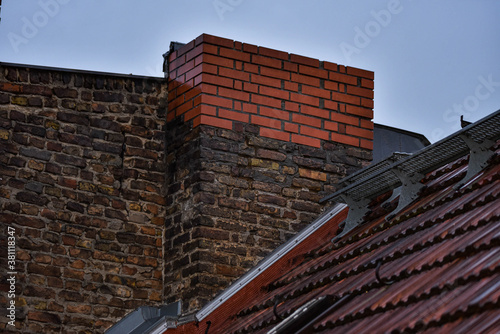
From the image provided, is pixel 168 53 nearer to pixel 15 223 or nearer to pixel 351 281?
pixel 15 223

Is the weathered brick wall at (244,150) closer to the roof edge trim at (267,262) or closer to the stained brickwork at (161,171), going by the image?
the stained brickwork at (161,171)

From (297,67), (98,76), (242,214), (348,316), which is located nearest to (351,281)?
(348,316)

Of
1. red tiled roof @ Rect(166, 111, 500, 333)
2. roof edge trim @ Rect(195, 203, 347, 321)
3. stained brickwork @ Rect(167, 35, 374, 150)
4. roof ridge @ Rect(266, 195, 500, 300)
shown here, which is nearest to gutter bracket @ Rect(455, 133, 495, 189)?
red tiled roof @ Rect(166, 111, 500, 333)

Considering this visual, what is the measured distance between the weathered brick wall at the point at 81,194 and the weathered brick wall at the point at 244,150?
201 millimetres

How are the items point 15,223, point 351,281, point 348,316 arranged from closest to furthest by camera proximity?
point 348,316 → point 351,281 → point 15,223

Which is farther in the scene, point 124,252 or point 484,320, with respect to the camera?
point 124,252

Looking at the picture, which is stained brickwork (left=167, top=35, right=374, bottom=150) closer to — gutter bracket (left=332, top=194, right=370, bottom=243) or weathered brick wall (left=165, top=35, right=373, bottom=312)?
weathered brick wall (left=165, top=35, right=373, bottom=312)

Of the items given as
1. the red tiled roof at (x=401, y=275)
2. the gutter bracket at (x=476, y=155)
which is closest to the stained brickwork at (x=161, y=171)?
the red tiled roof at (x=401, y=275)

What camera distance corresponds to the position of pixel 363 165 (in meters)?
7.12

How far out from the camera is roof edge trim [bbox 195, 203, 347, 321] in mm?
5836

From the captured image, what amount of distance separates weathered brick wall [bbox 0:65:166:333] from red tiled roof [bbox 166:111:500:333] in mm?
1012

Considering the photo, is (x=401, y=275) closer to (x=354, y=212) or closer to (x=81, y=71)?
(x=354, y=212)

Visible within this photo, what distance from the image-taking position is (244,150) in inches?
261

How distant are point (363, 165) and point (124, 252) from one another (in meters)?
2.08
